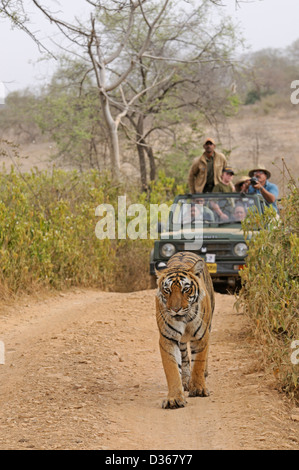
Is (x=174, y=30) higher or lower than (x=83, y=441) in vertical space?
higher

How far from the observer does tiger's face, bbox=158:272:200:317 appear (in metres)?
4.87

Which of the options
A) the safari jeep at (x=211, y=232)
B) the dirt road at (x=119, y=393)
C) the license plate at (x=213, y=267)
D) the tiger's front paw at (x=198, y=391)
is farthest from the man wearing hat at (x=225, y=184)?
the tiger's front paw at (x=198, y=391)

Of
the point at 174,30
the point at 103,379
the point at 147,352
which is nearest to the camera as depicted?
the point at 103,379

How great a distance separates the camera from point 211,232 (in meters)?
10.1

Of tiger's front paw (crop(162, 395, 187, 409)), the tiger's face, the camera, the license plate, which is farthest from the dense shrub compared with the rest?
tiger's front paw (crop(162, 395, 187, 409))

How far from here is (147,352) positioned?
23.3 feet

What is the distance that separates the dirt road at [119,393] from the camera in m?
4.30

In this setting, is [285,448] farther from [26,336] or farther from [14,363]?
[26,336]

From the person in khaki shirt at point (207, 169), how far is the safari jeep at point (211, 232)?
A: 0.84m

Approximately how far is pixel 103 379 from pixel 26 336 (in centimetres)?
221

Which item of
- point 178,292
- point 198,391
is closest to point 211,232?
point 198,391

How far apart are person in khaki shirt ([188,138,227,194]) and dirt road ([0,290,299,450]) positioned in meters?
3.26

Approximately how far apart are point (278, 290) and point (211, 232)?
13.9 ft

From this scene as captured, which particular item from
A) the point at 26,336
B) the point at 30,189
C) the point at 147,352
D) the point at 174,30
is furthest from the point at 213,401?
the point at 174,30
